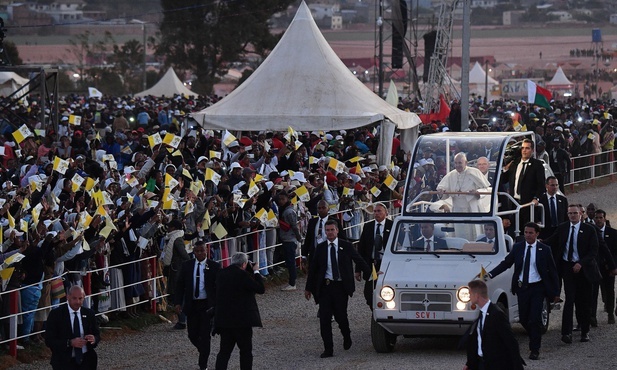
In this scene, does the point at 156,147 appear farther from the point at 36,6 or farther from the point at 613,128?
the point at 36,6

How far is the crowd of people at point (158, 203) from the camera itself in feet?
49.8

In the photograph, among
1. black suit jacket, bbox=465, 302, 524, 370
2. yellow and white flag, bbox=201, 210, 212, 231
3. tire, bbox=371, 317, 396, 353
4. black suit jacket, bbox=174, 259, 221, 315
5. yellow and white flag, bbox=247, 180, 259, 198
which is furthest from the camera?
yellow and white flag, bbox=247, 180, 259, 198

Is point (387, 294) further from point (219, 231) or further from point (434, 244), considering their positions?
point (219, 231)

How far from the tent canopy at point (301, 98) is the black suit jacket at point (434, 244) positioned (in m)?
12.3

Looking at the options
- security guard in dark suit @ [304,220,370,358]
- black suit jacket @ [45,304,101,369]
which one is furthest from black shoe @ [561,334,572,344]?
black suit jacket @ [45,304,101,369]

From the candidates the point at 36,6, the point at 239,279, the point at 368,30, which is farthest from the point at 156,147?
the point at 36,6

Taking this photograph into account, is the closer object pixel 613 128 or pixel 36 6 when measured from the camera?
pixel 613 128

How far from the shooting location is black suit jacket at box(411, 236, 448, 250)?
600 inches

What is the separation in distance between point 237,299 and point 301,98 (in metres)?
15.7

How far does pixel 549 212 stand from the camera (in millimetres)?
17141

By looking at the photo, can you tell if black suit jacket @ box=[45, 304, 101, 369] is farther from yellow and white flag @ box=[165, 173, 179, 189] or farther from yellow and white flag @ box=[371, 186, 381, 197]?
yellow and white flag @ box=[371, 186, 381, 197]

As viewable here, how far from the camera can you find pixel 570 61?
124625 millimetres

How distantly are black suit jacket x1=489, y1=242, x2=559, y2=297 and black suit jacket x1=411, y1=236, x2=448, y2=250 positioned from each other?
1.00 meters

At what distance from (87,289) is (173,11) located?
218 ft
